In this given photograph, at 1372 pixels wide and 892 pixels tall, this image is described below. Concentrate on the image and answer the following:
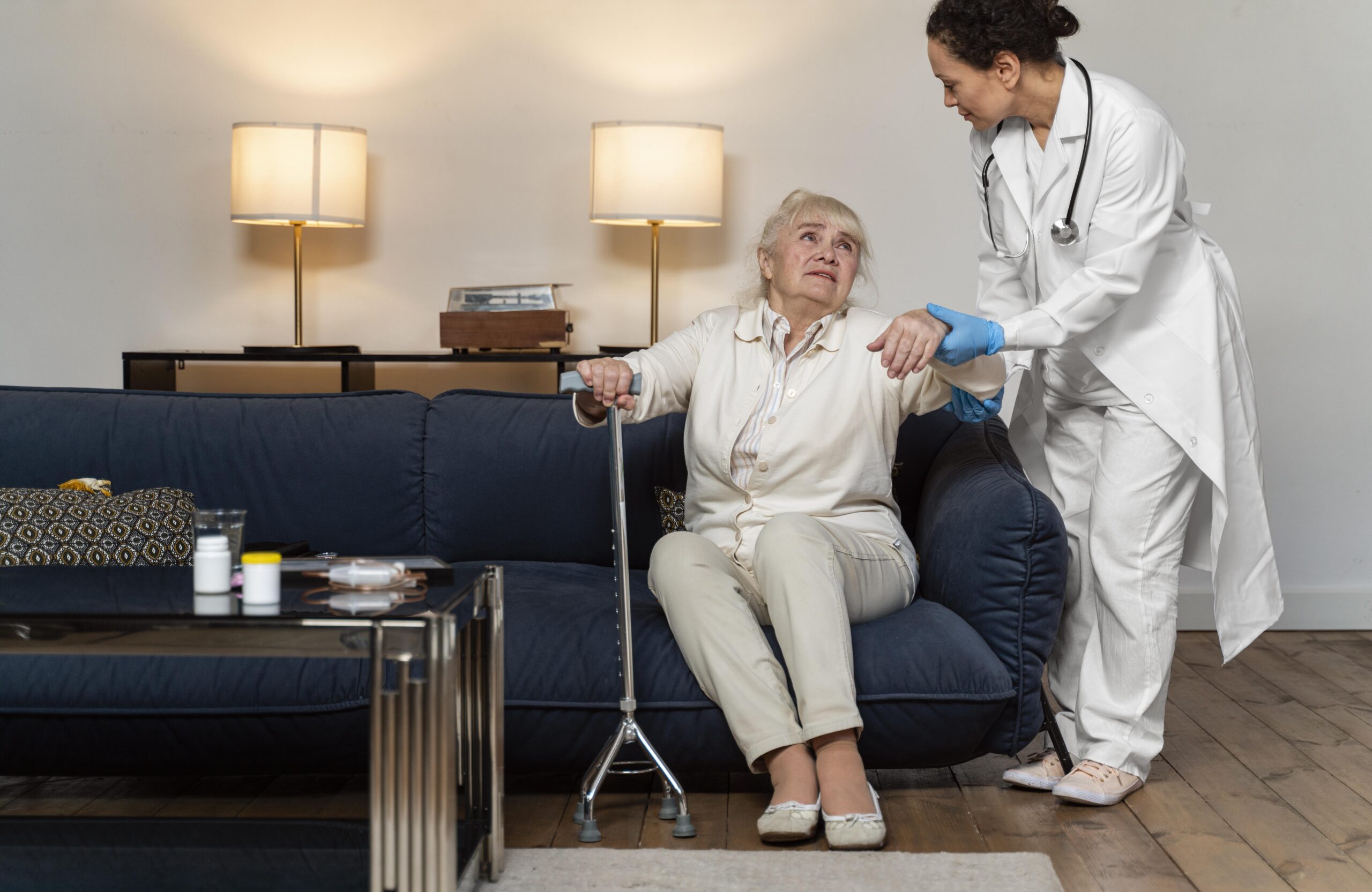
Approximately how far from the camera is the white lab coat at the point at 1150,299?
208 centimetres

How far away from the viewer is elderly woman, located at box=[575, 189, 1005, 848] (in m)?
1.94

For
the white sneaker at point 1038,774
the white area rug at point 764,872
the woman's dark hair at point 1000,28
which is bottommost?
the white area rug at point 764,872

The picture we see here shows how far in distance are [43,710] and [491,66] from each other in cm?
230

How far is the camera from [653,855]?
73.2 inches

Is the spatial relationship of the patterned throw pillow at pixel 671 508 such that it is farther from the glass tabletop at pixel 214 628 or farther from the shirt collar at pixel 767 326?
the glass tabletop at pixel 214 628

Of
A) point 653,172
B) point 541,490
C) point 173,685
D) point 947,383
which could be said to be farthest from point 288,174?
point 947,383

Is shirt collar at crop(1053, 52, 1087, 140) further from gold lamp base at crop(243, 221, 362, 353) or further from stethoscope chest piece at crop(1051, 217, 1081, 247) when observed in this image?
gold lamp base at crop(243, 221, 362, 353)

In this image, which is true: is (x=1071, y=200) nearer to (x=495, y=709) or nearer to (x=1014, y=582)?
(x=1014, y=582)

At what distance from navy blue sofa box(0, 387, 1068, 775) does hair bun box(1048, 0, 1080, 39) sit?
0.77 m

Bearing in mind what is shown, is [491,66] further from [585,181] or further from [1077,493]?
[1077,493]

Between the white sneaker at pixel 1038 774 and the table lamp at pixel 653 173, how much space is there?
150 centimetres

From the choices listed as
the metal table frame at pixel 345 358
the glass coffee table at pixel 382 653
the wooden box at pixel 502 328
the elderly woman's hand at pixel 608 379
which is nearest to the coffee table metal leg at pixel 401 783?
the glass coffee table at pixel 382 653

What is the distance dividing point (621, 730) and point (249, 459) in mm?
1090

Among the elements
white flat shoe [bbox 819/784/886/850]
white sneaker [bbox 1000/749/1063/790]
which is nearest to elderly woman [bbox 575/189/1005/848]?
white flat shoe [bbox 819/784/886/850]
